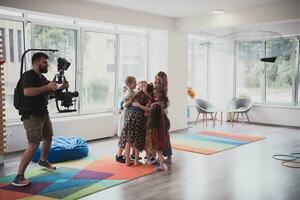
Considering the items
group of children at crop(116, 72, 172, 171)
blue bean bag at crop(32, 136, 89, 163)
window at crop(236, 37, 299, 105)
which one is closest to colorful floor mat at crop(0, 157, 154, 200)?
blue bean bag at crop(32, 136, 89, 163)

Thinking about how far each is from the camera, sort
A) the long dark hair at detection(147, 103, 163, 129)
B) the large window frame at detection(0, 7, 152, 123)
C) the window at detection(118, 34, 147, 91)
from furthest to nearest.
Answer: the window at detection(118, 34, 147, 91) → the large window frame at detection(0, 7, 152, 123) → the long dark hair at detection(147, 103, 163, 129)

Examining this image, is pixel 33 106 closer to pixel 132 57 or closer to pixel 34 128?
pixel 34 128

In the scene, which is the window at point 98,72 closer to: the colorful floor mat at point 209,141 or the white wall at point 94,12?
the white wall at point 94,12

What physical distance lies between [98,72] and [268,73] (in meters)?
4.67

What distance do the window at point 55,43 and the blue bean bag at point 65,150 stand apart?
1.22 meters

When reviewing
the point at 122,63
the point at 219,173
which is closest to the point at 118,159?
the point at 219,173

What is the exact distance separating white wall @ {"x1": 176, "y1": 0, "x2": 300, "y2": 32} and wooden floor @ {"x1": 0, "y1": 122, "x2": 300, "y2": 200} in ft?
7.64

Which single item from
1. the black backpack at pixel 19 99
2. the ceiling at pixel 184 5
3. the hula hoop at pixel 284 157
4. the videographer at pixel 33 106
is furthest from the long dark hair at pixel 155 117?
the ceiling at pixel 184 5

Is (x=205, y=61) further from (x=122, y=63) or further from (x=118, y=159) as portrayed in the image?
(x=118, y=159)

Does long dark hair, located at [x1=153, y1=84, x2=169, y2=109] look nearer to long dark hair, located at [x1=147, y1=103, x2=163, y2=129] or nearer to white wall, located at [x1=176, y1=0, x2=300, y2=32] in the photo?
long dark hair, located at [x1=147, y1=103, x2=163, y2=129]

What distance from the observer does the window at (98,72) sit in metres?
7.04

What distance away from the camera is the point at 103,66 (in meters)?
7.35

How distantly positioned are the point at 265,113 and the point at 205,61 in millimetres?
2234

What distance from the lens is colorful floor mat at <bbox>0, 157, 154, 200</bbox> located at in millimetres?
3785
